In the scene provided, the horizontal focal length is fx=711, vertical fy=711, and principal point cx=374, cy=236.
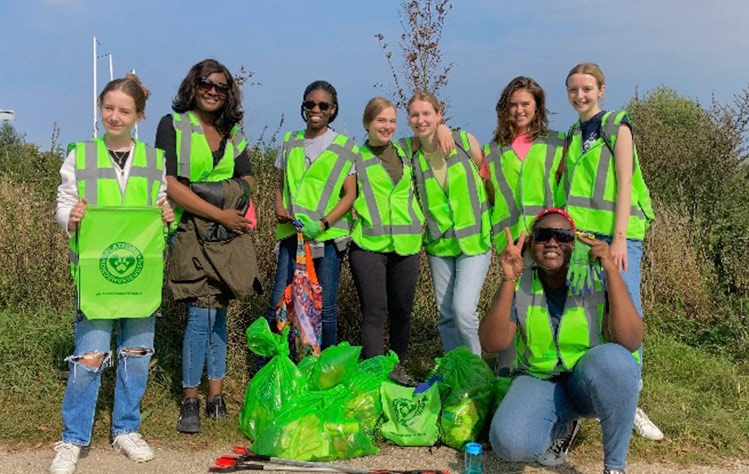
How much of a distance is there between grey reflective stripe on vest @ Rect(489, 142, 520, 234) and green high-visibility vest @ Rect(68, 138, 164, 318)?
81.0 inches

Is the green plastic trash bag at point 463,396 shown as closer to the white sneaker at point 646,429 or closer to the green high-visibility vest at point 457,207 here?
the green high-visibility vest at point 457,207

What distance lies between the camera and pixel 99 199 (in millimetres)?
3691

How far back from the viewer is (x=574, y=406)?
3.60m

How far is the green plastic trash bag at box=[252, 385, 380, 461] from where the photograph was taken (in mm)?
3777

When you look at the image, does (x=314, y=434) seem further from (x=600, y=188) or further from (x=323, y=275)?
(x=600, y=188)

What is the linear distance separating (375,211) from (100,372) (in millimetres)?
1878

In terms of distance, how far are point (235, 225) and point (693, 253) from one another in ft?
15.4

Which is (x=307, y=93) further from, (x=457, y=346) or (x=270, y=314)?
(x=457, y=346)

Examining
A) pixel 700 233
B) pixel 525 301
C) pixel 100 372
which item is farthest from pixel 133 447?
pixel 700 233

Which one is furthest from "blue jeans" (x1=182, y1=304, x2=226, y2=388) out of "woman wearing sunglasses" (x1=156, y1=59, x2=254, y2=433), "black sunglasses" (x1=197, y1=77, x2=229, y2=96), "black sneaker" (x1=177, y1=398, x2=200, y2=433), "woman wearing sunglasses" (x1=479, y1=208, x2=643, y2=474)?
"woman wearing sunglasses" (x1=479, y1=208, x2=643, y2=474)

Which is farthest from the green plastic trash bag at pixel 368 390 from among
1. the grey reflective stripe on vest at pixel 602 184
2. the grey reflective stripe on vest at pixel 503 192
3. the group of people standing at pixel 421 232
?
the grey reflective stripe on vest at pixel 602 184

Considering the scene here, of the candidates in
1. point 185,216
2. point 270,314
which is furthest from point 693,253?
point 185,216

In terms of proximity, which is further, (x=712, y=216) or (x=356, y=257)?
(x=712, y=216)

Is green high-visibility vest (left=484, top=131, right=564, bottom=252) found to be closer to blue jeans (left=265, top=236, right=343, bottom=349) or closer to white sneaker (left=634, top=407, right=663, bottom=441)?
blue jeans (left=265, top=236, right=343, bottom=349)
